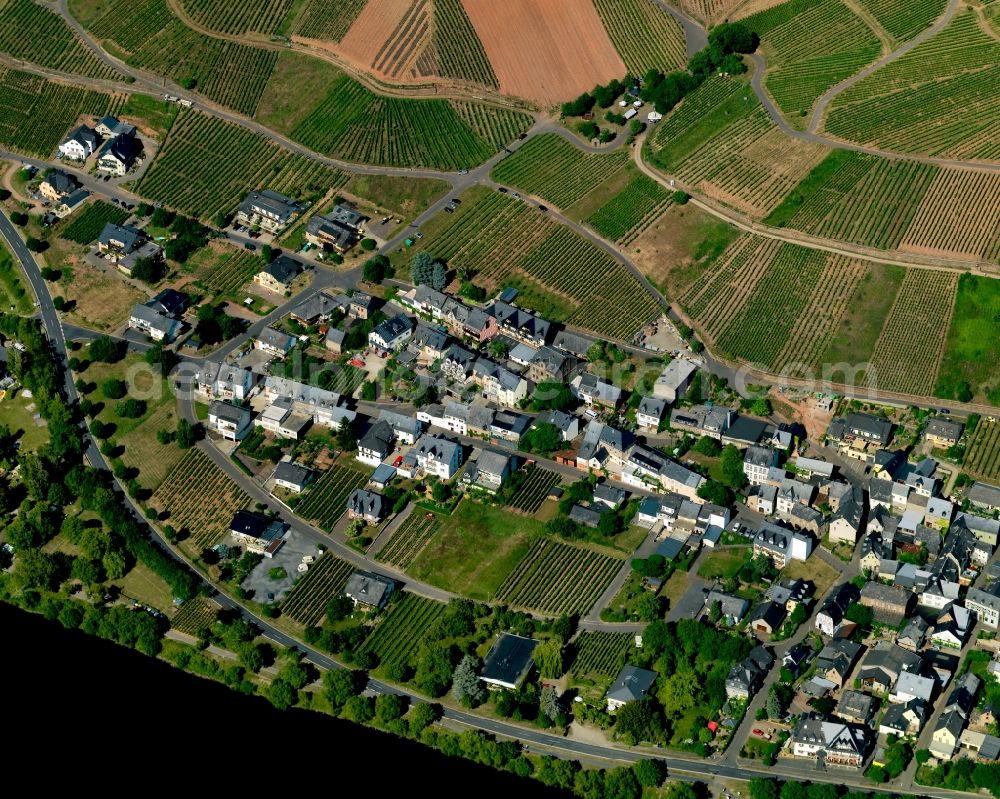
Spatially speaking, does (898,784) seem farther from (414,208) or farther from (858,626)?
(414,208)

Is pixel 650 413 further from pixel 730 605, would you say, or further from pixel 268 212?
pixel 268 212

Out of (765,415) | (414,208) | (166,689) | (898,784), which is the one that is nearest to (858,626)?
(898,784)

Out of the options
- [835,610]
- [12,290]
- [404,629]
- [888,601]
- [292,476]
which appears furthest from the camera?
[12,290]

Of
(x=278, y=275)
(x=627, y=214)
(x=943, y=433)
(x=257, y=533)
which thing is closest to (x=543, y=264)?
(x=627, y=214)

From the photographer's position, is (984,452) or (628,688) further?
(984,452)

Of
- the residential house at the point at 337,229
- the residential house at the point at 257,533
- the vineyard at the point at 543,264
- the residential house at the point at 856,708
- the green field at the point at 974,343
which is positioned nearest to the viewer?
the residential house at the point at 856,708

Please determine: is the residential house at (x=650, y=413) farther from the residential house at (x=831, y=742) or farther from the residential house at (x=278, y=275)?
the residential house at (x=278, y=275)

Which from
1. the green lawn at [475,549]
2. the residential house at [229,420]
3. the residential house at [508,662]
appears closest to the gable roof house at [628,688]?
the residential house at [508,662]
